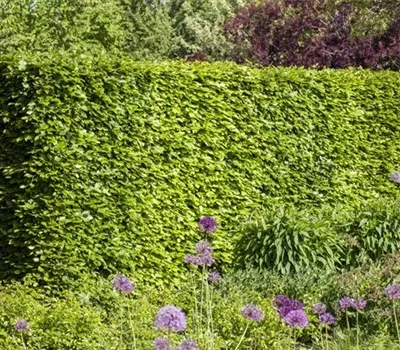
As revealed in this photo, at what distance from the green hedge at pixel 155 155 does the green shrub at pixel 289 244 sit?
1.92ft

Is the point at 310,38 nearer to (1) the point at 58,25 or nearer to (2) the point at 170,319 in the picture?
(1) the point at 58,25

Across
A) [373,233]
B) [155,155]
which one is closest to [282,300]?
[155,155]

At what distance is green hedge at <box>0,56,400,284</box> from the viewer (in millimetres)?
6688

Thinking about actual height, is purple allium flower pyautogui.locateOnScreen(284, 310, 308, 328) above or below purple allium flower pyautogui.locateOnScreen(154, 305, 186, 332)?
below

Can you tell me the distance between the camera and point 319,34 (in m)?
16.2

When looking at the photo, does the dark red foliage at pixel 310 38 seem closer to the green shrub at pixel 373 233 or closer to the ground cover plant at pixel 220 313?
the green shrub at pixel 373 233

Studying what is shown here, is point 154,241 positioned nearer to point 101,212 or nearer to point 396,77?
point 101,212

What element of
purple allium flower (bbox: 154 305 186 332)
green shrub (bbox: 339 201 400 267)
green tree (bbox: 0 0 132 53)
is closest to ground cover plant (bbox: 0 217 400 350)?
green shrub (bbox: 339 201 400 267)

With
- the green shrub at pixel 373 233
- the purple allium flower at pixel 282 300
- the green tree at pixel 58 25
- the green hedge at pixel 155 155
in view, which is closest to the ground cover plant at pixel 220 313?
the green hedge at pixel 155 155

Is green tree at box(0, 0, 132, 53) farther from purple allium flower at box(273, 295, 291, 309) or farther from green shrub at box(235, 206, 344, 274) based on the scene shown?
purple allium flower at box(273, 295, 291, 309)

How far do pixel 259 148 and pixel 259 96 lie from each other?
60 centimetres

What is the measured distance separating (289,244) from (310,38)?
398 inches

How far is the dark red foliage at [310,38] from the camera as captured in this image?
586 inches

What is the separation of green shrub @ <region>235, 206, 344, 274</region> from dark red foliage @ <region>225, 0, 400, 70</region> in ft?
25.3
